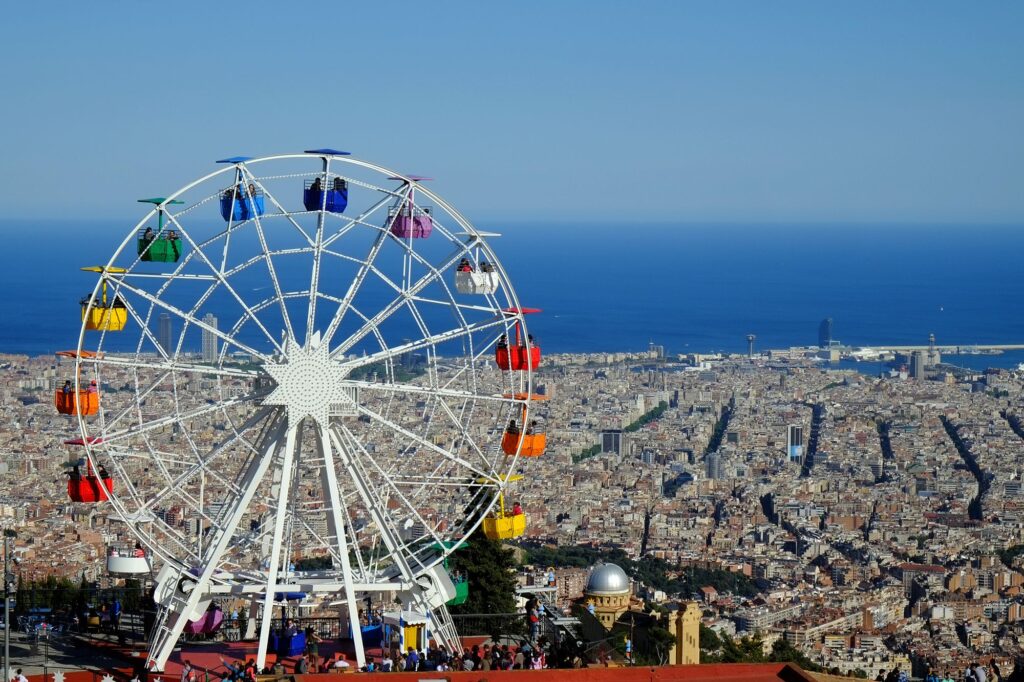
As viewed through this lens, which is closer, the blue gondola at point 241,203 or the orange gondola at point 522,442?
the blue gondola at point 241,203

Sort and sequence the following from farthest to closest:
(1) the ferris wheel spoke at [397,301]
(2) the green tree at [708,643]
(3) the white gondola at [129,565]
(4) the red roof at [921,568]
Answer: (4) the red roof at [921,568] < (2) the green tree at [708,643] < (3) the white gondola at [129,565] < (1) the ferris wheel spoke at [397,301]

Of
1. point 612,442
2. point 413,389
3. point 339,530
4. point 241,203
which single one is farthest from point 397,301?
point 612,442

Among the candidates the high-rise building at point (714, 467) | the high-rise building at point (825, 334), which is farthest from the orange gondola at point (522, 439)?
the high-rise building at point (825, 334)

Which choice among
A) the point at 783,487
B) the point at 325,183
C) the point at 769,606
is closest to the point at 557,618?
the point at 325,183

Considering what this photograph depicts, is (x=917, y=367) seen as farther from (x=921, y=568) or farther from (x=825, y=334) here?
(x=921, y=568)

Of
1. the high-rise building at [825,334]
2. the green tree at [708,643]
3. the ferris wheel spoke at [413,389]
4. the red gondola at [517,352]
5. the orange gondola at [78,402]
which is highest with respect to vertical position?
the high-rise building at [825,334]

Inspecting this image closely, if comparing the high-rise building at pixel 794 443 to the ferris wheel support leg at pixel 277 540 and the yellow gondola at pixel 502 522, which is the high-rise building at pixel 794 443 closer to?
the yellow gondola at pixel 502 522

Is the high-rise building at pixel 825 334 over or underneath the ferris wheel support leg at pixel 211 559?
over
